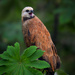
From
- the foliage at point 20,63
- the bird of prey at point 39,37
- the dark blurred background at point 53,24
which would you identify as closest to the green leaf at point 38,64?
the foliage at point 20,63

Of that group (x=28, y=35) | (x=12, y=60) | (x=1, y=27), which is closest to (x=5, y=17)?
Result: (x=1, y=27)

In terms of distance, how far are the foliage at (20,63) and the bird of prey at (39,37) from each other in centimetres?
29

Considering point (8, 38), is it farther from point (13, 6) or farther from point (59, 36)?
point (59, 36)

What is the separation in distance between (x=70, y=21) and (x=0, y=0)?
302cm

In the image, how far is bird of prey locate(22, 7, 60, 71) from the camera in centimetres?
237

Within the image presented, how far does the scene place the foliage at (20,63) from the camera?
2014 millimetres

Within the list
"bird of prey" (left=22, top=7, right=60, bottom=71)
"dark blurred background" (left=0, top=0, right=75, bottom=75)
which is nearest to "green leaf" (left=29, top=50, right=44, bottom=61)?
"bird of prey" (left=22, top=7, right=60, bottom=71)

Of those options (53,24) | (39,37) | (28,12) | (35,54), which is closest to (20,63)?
(35,54)

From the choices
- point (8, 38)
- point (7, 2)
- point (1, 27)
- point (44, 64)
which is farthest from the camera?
point (1, 27)

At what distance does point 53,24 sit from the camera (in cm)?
816

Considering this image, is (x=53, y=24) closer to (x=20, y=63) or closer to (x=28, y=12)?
(x=28, y=12)

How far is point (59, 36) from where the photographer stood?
9078 millimetres

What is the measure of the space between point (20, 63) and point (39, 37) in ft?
1.58

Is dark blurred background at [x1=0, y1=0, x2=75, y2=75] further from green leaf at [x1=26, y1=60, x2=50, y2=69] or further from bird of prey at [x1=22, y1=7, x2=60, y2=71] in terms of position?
green leaf at [x1=26, y1=60, x2=50, y2=69]
